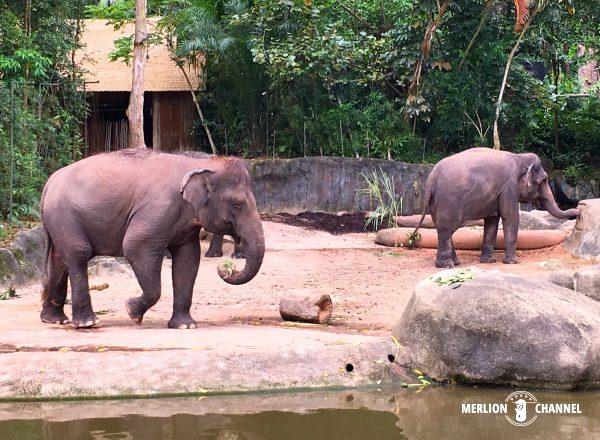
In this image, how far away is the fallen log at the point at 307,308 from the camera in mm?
10328

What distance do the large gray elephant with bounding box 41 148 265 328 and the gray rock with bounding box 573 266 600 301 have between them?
342 centimetres

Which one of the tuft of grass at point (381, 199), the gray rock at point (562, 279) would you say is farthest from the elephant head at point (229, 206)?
the tuft of grass at point (381, 199)

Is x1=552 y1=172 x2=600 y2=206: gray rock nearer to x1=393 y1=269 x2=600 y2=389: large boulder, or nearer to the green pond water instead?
x1=393 y1=269 x2=600 y2=389: large boulder

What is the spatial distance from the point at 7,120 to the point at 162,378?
8533mm

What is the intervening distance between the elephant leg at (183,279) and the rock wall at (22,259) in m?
3.43

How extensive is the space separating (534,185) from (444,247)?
6.56 ft

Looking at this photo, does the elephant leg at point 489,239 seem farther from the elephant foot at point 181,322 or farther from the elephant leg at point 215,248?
the elephant foot at point 181,322

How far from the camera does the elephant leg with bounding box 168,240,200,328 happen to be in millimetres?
9672

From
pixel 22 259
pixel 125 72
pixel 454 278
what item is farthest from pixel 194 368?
pixel 125 72

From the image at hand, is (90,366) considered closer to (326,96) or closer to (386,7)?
(326,96)

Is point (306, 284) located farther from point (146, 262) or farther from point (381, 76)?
point (381, 76)

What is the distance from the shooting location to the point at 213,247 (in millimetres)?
15750

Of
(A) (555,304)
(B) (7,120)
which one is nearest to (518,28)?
(B) (7,120)

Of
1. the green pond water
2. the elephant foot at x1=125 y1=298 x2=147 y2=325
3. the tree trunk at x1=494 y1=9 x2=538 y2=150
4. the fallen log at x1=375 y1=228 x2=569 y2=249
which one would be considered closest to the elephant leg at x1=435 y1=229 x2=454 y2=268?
Result: the fallen log at x1=375 y1=228 x2=569 y2=249
